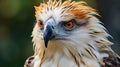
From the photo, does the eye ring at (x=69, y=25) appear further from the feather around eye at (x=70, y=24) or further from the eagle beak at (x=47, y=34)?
the eagle beak at (x=47, y=34)

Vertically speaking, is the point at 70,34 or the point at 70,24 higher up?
the point at 70,24

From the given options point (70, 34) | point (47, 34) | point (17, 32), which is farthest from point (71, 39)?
point (17, 32)

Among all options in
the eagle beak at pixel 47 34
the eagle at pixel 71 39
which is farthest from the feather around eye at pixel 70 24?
the eagle beak at pixel 47 34

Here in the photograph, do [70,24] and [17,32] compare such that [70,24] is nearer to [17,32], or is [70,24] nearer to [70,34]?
[70,34]

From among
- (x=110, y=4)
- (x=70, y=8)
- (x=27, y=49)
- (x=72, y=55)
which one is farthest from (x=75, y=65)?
(x=27, y=49)

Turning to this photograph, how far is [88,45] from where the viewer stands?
923 centimetres

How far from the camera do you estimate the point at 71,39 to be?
9.16 metres

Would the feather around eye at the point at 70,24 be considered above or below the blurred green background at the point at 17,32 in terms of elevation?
above

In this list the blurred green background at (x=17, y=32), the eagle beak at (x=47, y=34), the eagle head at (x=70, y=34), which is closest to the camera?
the eagle beak at (x=47, y=34)

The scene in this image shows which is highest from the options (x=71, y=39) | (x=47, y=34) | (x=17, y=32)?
(x=47, y=34)

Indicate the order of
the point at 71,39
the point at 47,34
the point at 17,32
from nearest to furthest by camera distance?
the point at 47,34 → the point at 71,39 → the point at 17,32

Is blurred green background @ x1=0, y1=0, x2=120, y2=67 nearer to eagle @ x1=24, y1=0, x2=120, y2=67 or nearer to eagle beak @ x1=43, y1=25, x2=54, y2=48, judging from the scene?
eagle @ x1=24, y1=0, x2=120, y2=67

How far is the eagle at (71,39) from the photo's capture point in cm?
916

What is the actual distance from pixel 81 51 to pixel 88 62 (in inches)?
6.1
